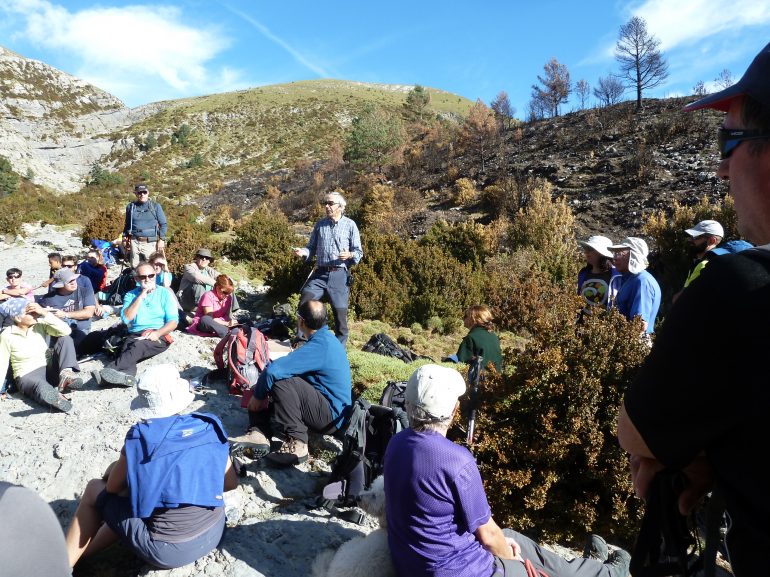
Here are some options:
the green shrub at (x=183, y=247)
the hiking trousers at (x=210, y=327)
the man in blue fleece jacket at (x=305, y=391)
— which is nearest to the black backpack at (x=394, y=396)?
the man in blue fleece jacket at (x=305, y=391)

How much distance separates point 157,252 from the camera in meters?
8.02

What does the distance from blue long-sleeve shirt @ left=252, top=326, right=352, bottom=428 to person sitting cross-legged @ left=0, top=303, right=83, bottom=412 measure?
7.16 ft

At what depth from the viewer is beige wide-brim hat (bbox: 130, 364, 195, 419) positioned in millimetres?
2705

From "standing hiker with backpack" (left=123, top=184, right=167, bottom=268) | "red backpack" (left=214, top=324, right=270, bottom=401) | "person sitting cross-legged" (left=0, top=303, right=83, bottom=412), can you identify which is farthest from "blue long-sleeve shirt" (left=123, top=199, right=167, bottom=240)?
"red backpack" (left=214, top=324, right=270, bottom=401)

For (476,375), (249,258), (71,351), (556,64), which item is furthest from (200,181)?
(476,375)

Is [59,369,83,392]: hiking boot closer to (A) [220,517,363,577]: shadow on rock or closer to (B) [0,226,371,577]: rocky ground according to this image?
(B) [0,226,371,577]: rocky ground

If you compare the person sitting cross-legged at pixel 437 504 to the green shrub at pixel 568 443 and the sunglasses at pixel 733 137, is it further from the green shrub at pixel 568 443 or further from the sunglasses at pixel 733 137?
the sunglasses at pixel 733 137

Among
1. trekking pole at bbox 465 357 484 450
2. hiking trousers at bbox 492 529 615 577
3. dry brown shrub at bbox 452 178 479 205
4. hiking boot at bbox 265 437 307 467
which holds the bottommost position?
hiking trousers at bbox 492 529 615 577

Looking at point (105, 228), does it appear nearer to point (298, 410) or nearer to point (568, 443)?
point (298, 410)

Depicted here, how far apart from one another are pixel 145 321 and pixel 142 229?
10.5 ft

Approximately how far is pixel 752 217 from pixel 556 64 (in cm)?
3727

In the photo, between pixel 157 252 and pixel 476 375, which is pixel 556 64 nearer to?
pixel 157 252

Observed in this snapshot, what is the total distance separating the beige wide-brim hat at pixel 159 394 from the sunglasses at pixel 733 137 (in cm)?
266

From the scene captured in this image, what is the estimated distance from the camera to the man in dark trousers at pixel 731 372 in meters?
0.73
